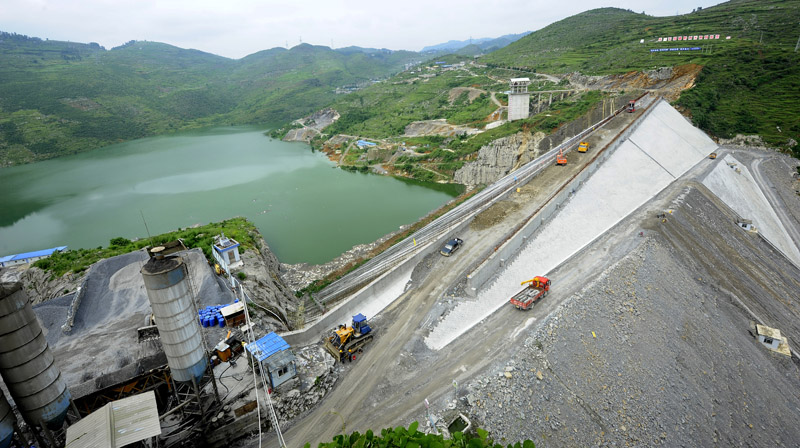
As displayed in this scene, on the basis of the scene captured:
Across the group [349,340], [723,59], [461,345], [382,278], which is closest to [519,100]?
[723,59]

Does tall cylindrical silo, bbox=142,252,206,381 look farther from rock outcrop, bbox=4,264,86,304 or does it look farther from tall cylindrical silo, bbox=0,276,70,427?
rock outcrop, bbox=4,264,86,304

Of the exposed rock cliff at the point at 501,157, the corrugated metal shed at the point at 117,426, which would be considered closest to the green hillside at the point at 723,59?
the exposed rock cliff at the point at 501,157

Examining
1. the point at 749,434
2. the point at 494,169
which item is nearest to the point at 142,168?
the point at 494,169

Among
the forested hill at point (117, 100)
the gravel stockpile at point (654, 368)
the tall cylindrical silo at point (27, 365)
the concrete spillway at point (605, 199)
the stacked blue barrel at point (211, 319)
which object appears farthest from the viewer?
the forested hill at point (117, 100)

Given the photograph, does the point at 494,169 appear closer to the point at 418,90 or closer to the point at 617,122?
the point at 617,122

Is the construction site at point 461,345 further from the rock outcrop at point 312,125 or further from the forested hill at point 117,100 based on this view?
the forested hill at point 117,100

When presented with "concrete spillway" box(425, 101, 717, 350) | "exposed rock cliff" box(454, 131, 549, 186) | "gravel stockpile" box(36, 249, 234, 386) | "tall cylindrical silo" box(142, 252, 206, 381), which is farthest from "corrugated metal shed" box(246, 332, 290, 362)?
"exposed rock cliff" box(454, 131, 549, 186)
